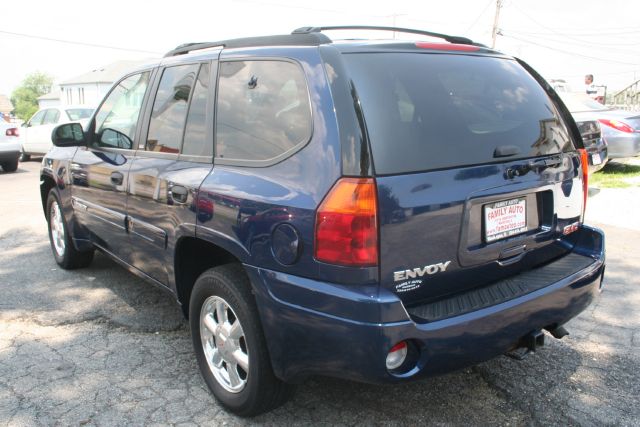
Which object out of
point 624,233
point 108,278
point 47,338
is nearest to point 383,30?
point 47,338

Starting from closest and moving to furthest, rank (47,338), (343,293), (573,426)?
(343,293) < (573,426) < (47,338)

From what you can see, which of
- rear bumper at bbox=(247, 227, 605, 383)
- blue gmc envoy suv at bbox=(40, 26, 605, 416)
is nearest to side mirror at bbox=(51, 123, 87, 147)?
blue gmc envoy suv at bbox=(40, 26, 605, 416)

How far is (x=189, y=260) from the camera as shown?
3.12 m

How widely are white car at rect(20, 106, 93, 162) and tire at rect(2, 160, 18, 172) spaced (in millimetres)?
1181

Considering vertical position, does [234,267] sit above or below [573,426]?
above

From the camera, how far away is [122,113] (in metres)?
3.92

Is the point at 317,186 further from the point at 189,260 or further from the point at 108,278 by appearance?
the point at 108,278

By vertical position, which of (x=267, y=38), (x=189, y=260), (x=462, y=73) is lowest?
(x=189, y=260)

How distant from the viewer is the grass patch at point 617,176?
31.5 feet

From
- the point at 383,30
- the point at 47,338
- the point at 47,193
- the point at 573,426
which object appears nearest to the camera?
the point at 573,426

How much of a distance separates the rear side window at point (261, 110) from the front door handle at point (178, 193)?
29 centimetres

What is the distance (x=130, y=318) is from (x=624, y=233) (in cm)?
549

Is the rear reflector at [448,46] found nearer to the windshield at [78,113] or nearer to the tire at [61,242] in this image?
the tire at [61,242]

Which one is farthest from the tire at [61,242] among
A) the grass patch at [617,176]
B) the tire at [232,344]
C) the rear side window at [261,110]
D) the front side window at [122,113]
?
the grass patch at [617,176]
